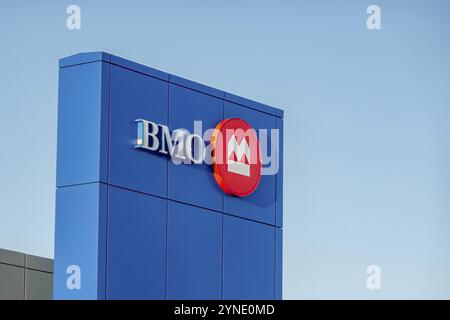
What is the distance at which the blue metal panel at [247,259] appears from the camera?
Result: 29906 mm

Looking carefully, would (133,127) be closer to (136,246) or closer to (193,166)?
(193,166)

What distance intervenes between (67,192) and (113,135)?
1.38 m

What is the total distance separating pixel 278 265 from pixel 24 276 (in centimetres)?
539

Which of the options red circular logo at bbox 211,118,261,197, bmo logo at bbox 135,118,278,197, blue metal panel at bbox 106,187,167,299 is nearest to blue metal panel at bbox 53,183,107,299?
blue metal panel at bbox 106,187,167,299

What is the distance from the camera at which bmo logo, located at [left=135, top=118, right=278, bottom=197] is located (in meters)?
28.4

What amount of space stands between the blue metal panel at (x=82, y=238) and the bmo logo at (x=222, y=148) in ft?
5.45

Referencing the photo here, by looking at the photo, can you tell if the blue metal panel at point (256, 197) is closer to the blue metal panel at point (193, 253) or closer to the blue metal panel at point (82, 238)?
the blue metal panel at point (193, 253)

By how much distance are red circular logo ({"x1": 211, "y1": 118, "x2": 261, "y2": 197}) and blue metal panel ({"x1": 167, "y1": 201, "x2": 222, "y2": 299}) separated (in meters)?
0.83

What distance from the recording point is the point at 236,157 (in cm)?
3038

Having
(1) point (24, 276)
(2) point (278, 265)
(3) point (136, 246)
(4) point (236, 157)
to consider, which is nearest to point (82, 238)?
(3) point (136, 246)

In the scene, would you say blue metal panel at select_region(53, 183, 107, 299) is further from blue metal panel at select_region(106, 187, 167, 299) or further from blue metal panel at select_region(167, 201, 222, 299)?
blue metal panel at select_region(167, 201, 222, 299)

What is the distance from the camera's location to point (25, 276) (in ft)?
99.8
